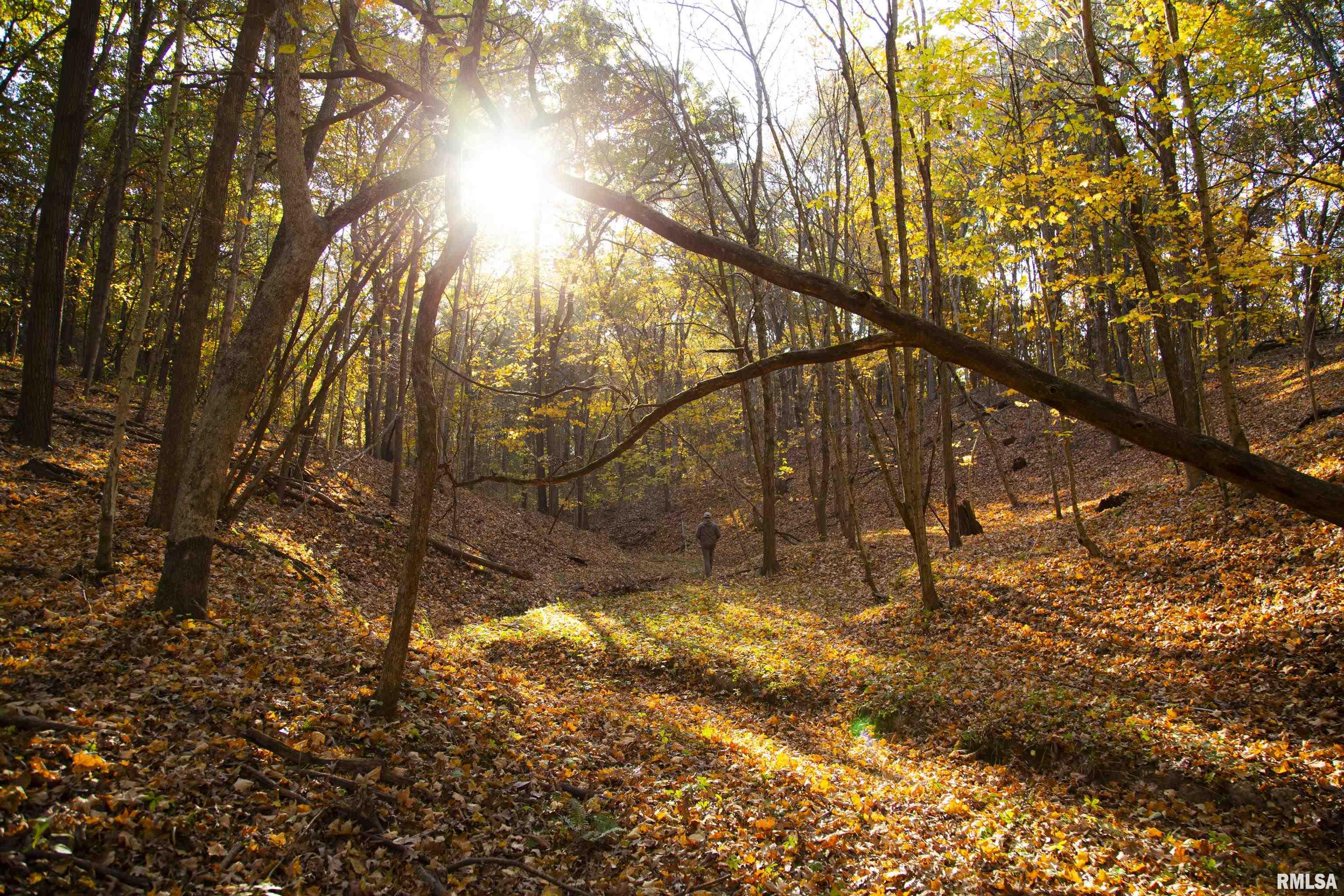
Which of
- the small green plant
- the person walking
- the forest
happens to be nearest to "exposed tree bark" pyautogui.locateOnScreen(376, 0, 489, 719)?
the forest

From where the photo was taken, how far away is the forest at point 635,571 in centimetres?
412

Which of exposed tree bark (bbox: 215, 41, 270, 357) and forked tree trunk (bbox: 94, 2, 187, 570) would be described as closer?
forked tree trunk (bbox: 94, 2, 187, 570)

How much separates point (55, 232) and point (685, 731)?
12.8 m

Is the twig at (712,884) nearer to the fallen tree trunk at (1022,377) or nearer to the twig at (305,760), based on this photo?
the twig at (305,760)

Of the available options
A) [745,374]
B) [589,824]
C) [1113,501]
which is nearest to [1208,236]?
[1113,501]

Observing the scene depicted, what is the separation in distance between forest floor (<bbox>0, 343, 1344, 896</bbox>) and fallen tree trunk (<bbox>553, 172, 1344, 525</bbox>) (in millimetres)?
2637

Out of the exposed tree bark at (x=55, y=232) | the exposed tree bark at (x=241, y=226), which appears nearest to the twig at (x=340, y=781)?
the exposed tree bark at (x=241, y=226)

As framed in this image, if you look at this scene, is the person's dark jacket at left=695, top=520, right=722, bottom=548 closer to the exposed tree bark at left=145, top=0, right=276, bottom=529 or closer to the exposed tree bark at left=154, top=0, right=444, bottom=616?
the exposed tree bark at left=145, top=0, right=276, bottom=529

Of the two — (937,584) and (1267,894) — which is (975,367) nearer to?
(1267,894)

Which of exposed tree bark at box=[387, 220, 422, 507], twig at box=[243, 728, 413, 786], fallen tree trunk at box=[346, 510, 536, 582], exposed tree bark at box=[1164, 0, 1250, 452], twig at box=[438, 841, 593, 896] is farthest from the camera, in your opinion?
fallen tree trunk at box=[346, 510, 536, 582]

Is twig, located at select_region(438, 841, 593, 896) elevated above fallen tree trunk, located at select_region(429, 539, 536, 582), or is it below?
above

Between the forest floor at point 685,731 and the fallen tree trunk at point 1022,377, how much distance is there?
2.64 m

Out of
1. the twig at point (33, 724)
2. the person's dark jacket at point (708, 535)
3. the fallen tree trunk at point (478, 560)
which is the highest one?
the twig at point (33, 724)

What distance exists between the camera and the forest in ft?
13.5
